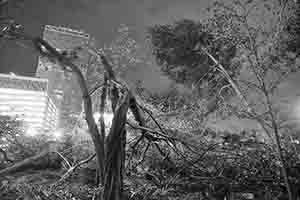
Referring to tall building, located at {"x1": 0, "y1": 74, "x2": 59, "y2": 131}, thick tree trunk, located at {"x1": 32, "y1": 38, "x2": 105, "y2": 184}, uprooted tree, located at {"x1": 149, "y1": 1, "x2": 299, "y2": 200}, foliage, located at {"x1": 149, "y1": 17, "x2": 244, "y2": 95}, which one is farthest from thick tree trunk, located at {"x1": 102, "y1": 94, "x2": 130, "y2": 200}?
tall building, located at {"x1": 0, "y1": 74, "x2": 59, "y2": 131}

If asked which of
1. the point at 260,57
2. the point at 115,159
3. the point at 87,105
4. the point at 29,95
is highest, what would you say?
the point at 29,95

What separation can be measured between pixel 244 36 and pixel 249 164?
95.1 inches

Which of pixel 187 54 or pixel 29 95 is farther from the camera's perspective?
pixel 29 95

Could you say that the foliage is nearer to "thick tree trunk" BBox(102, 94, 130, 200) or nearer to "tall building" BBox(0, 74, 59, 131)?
"thick tree trunk" BBox(102, 94, 130, 200)

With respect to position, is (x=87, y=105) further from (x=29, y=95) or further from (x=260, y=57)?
(x=29, y=95)

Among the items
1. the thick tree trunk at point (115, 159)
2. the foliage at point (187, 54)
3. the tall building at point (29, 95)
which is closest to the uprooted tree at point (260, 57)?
the foliage at point (187, 54)

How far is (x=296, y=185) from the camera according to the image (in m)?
2.54

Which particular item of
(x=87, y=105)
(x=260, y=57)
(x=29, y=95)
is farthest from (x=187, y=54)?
(x=29, y=95)

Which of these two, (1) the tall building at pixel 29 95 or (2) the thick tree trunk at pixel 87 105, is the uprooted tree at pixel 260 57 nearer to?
(2) the thick tree trunk at pixel 87 105

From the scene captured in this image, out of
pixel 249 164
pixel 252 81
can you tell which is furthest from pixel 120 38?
pixel 249 164

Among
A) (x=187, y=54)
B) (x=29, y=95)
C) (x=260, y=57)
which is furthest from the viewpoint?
(x=29, y=95)

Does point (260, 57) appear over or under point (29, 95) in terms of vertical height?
under

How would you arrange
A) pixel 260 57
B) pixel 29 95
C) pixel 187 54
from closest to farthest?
pixel 260 57, pixel 187 54, pixel 29 95

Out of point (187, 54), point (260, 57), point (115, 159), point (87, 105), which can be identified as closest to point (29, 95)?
point (187, 54)
